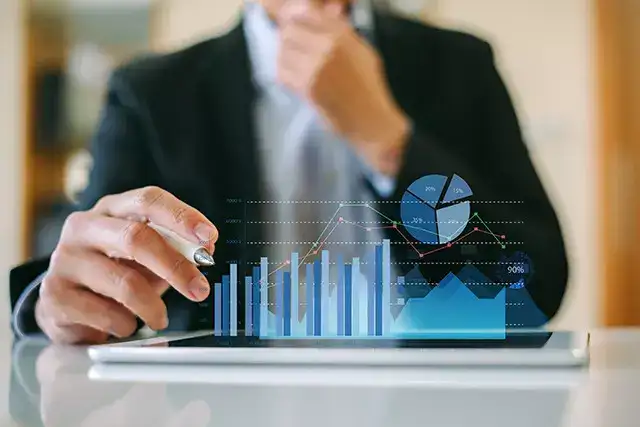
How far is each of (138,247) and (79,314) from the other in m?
0.11

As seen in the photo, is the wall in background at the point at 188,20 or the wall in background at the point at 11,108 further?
the wall in background at the point at 11,108

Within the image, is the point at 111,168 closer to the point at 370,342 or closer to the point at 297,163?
the point at 297,163

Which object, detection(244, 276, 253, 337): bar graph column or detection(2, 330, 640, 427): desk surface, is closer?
detection(2, 330, 640, 427): desk surface

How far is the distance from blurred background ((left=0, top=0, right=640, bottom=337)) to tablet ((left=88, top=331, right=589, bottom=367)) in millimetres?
460

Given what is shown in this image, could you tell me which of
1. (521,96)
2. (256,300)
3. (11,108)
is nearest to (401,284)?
(256,300)

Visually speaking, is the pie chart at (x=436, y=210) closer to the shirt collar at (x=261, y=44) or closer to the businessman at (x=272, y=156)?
the businessman at (x=272, y=156)

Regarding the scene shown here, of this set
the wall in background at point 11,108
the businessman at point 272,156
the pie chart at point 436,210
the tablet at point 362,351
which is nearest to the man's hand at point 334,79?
the businessman at point 272,156

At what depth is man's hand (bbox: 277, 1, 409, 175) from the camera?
0.77 meters

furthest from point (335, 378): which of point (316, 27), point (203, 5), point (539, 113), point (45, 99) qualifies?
point (45, 99)

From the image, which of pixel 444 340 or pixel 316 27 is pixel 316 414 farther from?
pixel 316 27

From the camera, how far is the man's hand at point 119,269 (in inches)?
23.0

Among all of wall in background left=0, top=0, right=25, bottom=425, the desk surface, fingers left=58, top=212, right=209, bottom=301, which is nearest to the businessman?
fingers left=58, top=212, right=209, bottom=301

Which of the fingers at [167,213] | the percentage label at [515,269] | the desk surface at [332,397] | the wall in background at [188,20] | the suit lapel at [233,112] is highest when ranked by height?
the wall in background at [188,20]

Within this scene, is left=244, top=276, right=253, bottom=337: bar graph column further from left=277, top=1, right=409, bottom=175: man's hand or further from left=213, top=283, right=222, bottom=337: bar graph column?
left=277, top=1, right=409, bottom=175: man's hand
